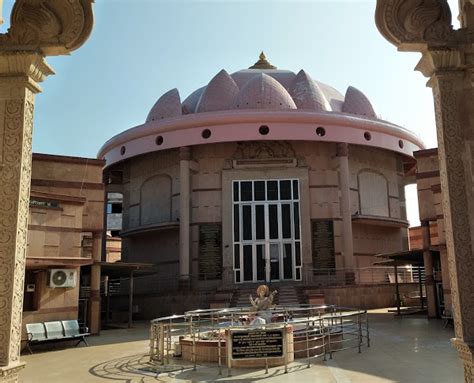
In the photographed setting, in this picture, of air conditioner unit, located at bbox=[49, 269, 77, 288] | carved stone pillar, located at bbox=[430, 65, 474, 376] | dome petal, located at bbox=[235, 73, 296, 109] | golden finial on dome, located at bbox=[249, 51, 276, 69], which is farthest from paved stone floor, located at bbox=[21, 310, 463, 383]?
golden finial on dome, located at bbox=[249, 51, 276, 69]

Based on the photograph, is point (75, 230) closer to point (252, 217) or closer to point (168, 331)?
point (168, 331)

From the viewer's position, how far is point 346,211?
85.4 ft

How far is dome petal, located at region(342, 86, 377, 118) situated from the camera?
1216 inches

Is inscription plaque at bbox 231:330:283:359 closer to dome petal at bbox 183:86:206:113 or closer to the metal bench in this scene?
the metal bench

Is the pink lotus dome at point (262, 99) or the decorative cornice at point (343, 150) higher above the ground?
the pink lotus dome at point (262, 99)

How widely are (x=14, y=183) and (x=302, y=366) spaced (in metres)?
6.99

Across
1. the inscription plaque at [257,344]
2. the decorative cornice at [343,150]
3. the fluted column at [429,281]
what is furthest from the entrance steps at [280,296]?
the inscription plaque at [257,344]

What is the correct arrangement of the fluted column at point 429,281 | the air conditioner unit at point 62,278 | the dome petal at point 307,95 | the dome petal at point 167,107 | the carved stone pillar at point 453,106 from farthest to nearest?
the dome petal at point 167,107 → the dome petal at point 307,95 → the fluted column at point 429,281 → the air conditioner unit at point 62,278 → the carved stone pillar at point 453,106

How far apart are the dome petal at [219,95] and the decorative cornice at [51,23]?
71.9 ft

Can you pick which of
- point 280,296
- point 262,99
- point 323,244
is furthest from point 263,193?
point 280,296

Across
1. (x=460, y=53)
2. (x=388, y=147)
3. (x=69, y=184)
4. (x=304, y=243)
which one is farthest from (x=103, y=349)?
(x=388, y=147)

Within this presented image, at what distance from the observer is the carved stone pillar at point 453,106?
251 inches

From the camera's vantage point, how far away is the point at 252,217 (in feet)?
87.0

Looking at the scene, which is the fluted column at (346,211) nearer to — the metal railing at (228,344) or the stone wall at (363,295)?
the stone wall at (363,295)
